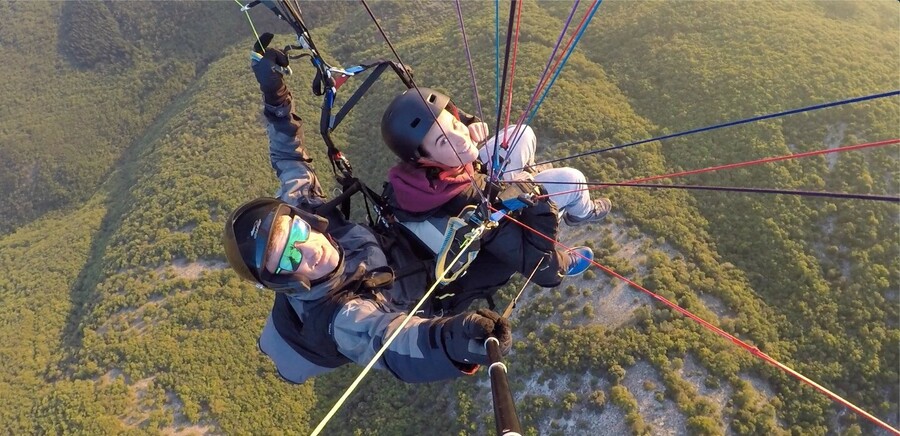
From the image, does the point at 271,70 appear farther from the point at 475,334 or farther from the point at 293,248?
the point at 475,334

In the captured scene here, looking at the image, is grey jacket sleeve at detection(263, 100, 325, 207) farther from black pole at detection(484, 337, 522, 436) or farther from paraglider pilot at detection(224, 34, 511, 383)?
black pole at detection(484, 337, 522, 436)

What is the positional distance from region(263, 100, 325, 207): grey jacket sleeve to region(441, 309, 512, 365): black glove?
211 centimetres

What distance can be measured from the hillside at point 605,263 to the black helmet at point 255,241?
10.6 m

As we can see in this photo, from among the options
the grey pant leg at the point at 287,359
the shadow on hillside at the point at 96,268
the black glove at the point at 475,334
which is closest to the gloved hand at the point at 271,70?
the grey pant leg at the point at 287,359

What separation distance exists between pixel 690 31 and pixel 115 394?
29.7 m

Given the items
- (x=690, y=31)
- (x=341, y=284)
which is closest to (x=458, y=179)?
(x=341, y=284)

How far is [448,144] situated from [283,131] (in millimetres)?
1570

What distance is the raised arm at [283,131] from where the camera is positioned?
164 inches

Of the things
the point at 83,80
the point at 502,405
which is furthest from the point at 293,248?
the point at 83,80

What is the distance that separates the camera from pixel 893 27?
26.3 m

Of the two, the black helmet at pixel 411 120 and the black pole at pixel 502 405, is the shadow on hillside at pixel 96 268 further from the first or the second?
the black pole at pixel 502 405

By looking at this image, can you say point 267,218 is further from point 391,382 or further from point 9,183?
point 9,183

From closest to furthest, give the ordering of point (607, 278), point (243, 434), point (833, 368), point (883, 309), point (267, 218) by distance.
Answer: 1. point (267, 218)
2. point (833, 368)
3. point (883, 309)
4. point (607, 278)
5. point (243, 434)

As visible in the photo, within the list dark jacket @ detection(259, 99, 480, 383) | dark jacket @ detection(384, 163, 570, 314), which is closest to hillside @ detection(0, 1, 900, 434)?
dark jacket @ detection(384, 163, 570, 314)
